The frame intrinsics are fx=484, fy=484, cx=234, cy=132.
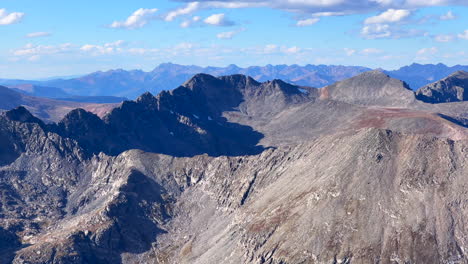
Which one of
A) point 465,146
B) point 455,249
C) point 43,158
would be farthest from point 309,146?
point 43,158

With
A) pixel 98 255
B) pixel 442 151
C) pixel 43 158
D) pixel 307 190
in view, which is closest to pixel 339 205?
pixel 307 190

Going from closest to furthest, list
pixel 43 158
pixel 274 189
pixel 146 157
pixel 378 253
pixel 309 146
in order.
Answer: pixel 378 253 → pixel 274 189 → pixel 309 146 → pixel 146 157 → pixel 43 158

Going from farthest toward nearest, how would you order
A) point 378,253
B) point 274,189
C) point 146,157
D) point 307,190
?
point 146,157
point 274,189
point 307,190
point 378,253

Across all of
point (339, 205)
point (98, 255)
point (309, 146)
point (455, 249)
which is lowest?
point (98, 255)

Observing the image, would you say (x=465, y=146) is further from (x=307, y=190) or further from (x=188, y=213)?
(x=188, y=213)

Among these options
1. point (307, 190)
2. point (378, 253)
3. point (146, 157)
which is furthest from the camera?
point (146, 157)

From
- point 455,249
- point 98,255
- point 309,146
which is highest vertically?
point 309,146

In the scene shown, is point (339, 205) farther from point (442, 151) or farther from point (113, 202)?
point (113, 202)

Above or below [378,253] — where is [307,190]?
above

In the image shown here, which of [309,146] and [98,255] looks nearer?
[98,255]
